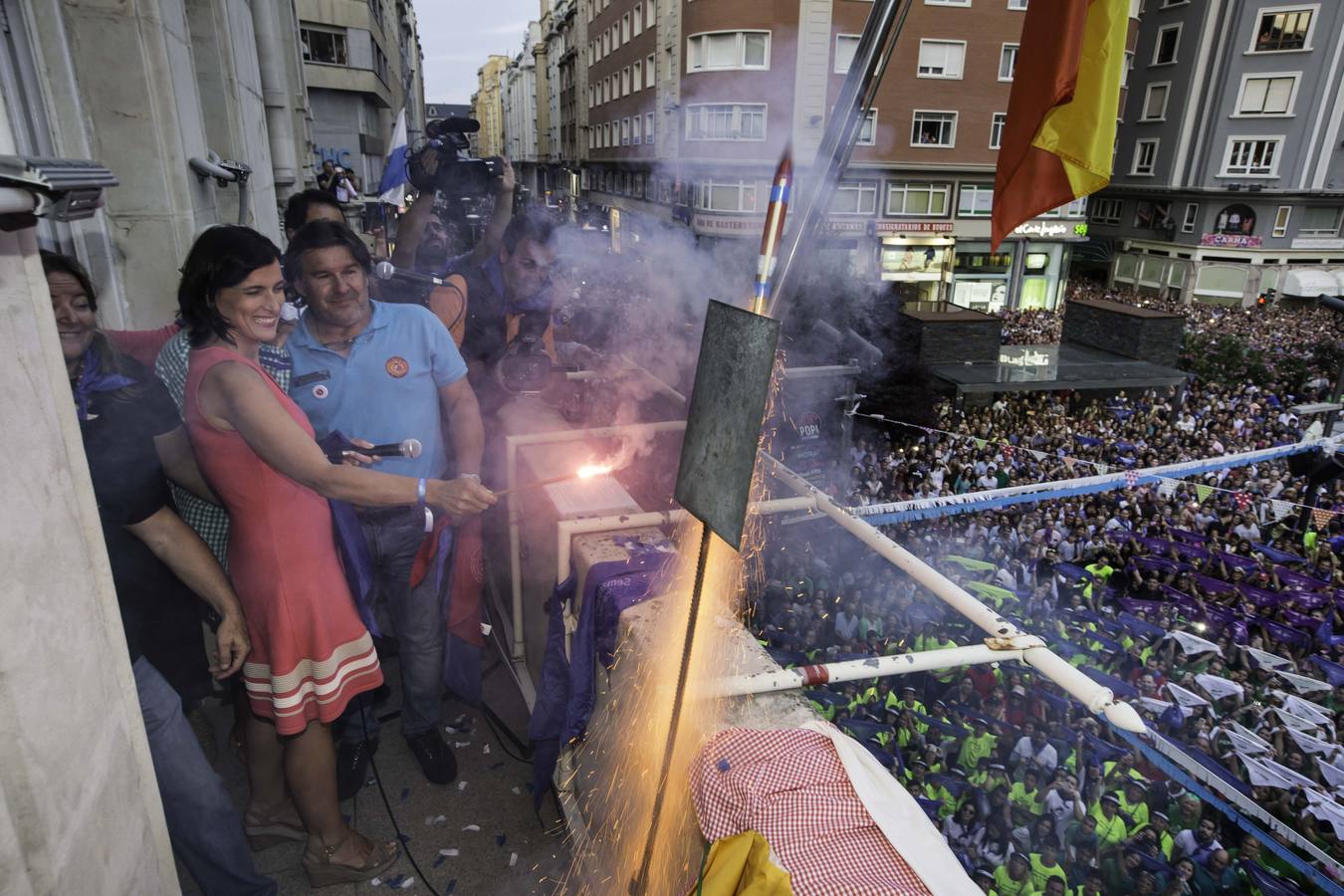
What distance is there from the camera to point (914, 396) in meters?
15.5

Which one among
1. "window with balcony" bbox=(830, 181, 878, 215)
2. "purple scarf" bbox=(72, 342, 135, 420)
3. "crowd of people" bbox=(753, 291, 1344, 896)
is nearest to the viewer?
"purple scarf" bbox=(72, 342, 135, 420)

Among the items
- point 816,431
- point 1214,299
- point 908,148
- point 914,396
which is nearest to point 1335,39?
point 1214,299

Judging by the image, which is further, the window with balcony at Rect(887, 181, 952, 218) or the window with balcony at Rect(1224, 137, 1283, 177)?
the window with balcony at Rect(1224, 137, 1283, 177)

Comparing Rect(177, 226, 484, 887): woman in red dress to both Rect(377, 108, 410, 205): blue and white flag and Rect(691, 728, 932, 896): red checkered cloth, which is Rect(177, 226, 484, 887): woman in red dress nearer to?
Rect(691, 728, 932, 896): red checkered cloth

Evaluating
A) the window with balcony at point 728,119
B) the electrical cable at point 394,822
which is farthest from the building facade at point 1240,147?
the electrical cable at point 394,822

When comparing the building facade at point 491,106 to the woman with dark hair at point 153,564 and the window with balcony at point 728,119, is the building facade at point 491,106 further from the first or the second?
the woman with dark hair at point 153,564

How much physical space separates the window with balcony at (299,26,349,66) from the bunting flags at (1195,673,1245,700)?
94.8ft

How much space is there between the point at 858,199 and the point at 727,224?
6292 millimetres

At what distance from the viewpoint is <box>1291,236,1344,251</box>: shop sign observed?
1181 inches

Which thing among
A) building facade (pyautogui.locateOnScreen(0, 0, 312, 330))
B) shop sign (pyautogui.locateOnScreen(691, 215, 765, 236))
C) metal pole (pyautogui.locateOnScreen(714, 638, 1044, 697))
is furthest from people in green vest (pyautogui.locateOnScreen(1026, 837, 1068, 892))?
shop sign (pyautogui.locateOnScreen(691, 215, 765, 236))

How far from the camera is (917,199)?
27.2m

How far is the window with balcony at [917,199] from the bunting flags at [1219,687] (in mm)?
24029

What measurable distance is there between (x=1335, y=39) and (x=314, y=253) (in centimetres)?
3846

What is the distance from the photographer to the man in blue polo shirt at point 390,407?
337cm
